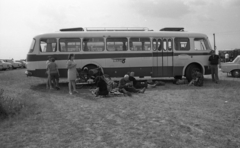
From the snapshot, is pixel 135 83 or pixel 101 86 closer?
pixel 101 86

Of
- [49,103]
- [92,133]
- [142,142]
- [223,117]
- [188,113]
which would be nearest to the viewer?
[142,142]

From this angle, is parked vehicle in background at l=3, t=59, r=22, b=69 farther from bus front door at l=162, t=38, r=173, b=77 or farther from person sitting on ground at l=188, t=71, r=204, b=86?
person sitting on ground at l=188, t=71, r=204, b=86

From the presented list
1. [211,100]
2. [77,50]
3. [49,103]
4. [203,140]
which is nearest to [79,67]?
[77,50]

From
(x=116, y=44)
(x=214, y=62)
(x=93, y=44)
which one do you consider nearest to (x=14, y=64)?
(x=93, y=44)

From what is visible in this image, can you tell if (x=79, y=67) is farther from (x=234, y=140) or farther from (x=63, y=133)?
(x=234, y=140)

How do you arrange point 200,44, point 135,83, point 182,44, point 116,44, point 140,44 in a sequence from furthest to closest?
point 200,44 < point 182,44 < point 140,44 < point 116,44 < point 135,83

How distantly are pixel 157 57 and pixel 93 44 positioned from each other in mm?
3991

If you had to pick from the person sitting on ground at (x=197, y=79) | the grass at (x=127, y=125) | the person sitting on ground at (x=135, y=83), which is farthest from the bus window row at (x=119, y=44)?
the grass at (x=127, y=125)

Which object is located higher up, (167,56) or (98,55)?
(98,55)

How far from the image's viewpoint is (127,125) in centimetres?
506

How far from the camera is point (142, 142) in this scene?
4.01 m

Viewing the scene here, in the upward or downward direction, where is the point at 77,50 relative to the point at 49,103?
upward

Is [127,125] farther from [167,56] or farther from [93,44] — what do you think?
[167,56]

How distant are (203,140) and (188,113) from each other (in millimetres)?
2076
